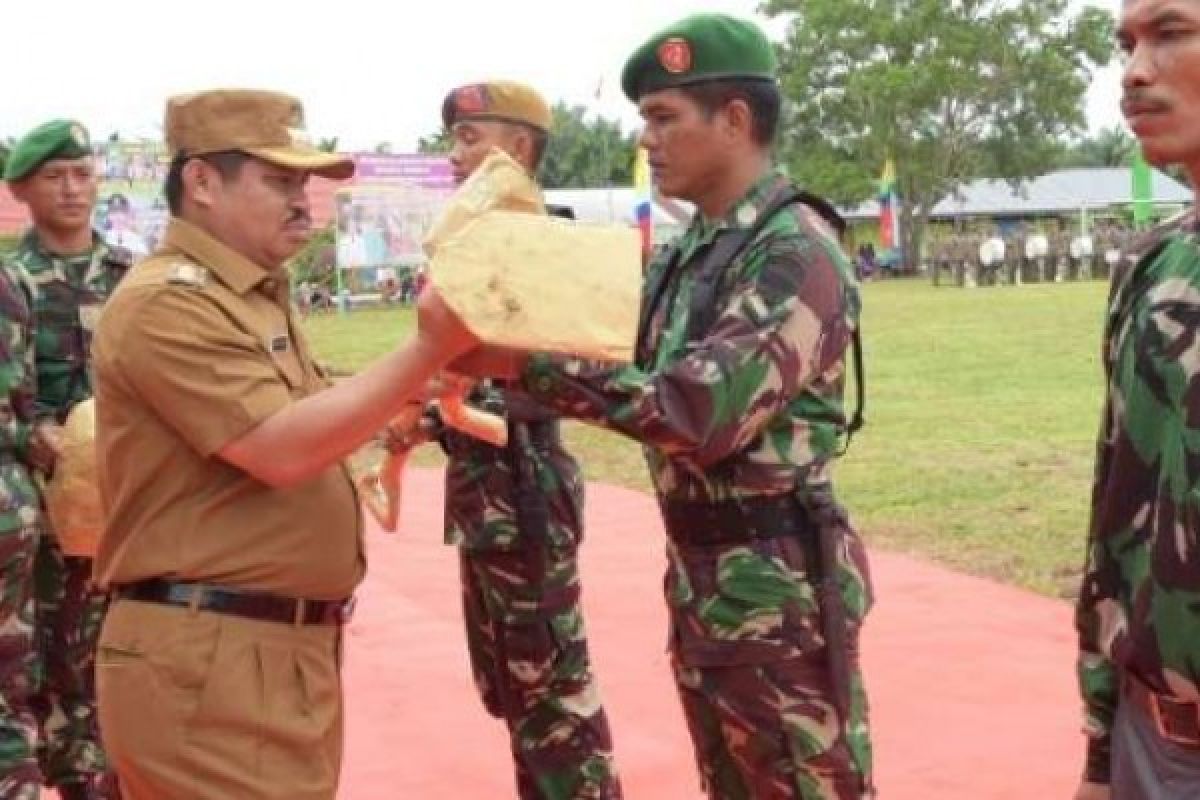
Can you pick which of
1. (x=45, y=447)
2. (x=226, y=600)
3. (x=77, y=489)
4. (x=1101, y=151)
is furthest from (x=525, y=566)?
(x=1101, y=151)

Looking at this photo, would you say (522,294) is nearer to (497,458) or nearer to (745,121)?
(745,121)

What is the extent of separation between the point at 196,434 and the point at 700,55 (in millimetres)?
1146

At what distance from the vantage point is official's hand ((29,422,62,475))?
13.8 ft

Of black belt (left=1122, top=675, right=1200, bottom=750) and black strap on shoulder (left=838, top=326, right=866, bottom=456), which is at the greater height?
black strap on shoulder (left=838, top=326, right=866, bottom=456)

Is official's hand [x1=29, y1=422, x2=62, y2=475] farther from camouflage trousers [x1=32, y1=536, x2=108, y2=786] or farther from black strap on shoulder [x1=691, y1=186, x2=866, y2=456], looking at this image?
black strap on shoulder [x1=691, y1=186, x2=866, y2=456]

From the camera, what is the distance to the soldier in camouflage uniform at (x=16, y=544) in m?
3.99

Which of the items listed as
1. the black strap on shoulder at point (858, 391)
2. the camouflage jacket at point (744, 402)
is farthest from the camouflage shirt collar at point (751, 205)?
the black strap on shoulder at point (858, 391)

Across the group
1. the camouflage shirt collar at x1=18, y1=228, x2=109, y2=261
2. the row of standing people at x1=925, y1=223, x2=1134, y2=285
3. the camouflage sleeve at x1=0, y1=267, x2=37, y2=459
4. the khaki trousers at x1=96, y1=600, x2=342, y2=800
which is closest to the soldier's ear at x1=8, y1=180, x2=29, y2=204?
the camouflage shirt collar at x1=18, y1=228, x2=109, y2=261

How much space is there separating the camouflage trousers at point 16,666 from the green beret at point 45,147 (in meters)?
1.38

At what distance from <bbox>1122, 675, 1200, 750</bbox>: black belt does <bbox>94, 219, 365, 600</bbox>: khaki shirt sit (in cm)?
135

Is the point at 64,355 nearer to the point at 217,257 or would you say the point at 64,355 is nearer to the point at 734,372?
the point at 217,257

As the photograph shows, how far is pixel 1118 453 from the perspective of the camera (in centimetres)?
210

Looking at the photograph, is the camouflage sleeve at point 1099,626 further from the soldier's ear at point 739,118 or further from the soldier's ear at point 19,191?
the soldier's ear at point 19,191

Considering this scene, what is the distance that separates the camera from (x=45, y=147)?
16.0 feet
